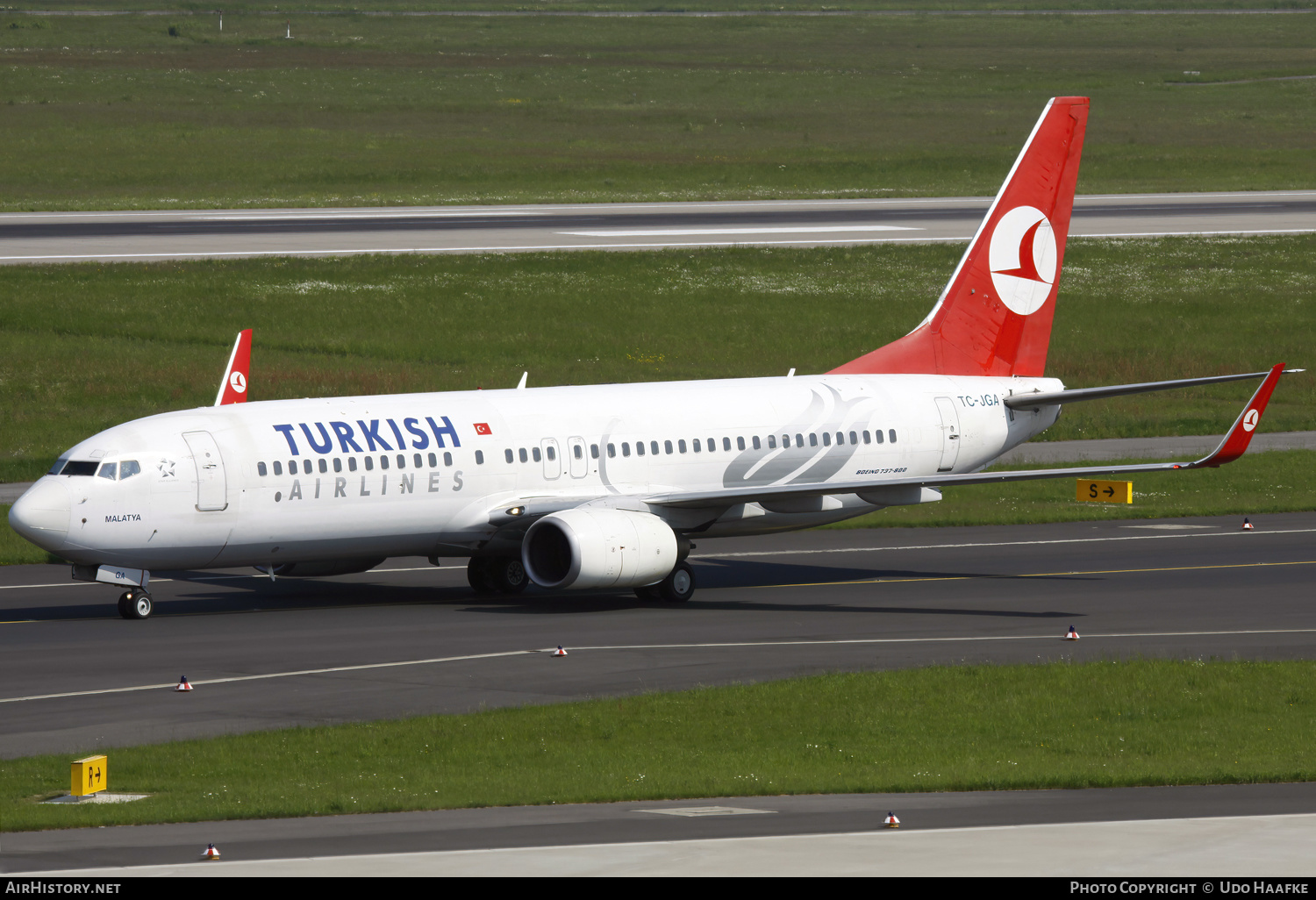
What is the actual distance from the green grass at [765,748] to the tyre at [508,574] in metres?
11.6

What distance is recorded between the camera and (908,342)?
44844mm

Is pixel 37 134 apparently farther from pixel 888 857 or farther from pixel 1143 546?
pixel 888 857

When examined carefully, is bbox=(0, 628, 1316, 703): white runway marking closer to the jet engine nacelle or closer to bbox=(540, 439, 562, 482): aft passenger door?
the jet engine nacelle

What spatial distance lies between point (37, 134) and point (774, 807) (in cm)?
11644

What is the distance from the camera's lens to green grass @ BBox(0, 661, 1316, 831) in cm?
2162

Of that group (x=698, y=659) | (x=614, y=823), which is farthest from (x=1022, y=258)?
(x=614, y=823)

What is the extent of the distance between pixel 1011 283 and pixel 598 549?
14577mm

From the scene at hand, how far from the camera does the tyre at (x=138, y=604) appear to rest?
3553cm

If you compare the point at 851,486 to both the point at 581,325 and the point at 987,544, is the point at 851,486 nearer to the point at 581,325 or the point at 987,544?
the point at 987,544

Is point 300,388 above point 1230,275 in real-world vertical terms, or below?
below

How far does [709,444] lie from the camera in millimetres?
40656

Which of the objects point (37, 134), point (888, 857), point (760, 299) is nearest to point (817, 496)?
point (888, 857)

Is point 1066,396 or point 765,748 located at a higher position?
point 1066,396

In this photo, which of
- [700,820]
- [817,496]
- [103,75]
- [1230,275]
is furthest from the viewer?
[103,75]
